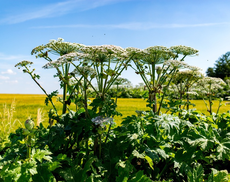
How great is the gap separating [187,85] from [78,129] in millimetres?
3818

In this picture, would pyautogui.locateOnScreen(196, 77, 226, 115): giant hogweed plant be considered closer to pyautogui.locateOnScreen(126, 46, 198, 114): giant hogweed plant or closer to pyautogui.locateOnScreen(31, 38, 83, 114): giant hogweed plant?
pyautogui.locateOnScreen(126, 46, 198, 114): giant hogweed plant

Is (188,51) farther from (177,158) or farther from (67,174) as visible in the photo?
(67,174)

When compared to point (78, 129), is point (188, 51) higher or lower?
higher

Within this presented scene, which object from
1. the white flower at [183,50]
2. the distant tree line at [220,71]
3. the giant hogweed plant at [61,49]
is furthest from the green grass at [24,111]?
the distant tree line at [220,71]

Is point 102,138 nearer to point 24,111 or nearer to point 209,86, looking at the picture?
point 209,86

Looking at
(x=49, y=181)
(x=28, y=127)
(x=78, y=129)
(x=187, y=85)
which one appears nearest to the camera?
(x=28, y=127)

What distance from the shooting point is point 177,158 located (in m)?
3.07

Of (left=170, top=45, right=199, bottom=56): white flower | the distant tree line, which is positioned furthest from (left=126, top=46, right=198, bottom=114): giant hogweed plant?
the distant tree line

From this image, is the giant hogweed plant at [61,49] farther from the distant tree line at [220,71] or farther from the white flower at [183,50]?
the distant tree line at [220,71]

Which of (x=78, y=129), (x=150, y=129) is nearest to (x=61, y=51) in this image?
(x=78, y=129)

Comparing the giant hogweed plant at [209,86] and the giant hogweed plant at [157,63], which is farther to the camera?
the giant hogweed plant at [209,86]

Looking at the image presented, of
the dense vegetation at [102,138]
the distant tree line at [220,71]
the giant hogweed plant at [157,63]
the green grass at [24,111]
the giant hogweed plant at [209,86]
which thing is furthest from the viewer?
the distant tree line at [220,71]

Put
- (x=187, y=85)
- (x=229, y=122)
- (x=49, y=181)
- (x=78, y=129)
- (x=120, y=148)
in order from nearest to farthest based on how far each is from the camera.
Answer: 1. (x=49, y=181)
2. (x=78, y=129)
3. (x=120, y=148)
4. (x=229, y=122)
5. (x=187, y=85)

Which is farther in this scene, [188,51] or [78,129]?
[188,51]
